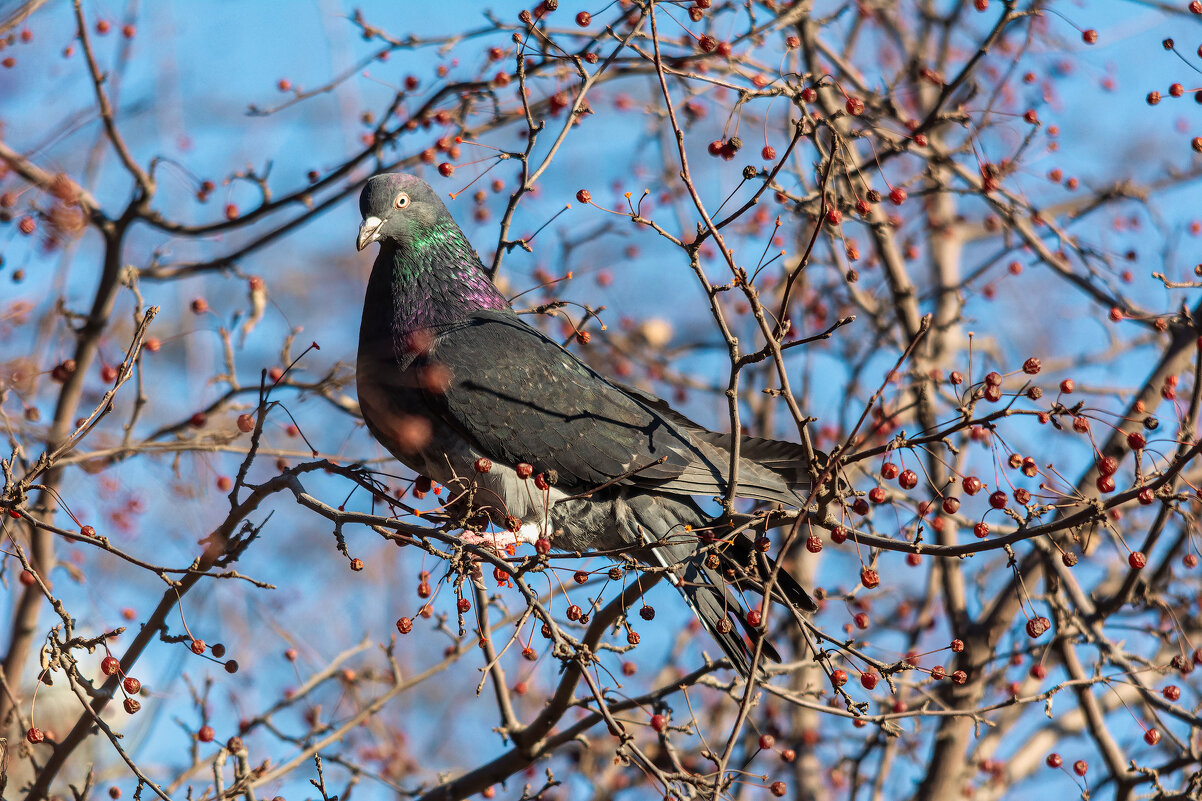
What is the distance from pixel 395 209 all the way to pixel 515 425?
1077mm

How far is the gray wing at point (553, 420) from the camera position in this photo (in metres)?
4.41

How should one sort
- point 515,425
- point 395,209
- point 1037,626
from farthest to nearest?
point 395,209, point 515,425, point 1037,626

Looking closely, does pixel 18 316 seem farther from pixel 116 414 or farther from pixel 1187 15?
pixel 1187 15

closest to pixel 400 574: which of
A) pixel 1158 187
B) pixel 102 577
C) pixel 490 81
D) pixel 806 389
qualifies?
pixel 102 577

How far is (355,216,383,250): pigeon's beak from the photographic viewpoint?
4.48 meters

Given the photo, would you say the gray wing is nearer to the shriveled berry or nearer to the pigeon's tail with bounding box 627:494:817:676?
the pigeon's tail with bounding box 627:494:817:676

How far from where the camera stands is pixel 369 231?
456 centimetres

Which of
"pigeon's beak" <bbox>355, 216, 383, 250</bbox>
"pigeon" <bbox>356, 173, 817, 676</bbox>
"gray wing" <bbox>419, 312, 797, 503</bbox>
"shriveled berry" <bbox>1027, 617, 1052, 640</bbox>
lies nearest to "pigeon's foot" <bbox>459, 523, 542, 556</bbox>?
"pigeon" <bbox>356, 173, 817, 676</bbox>

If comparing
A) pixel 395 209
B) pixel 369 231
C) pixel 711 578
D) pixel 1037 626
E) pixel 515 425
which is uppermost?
pixel 395 209

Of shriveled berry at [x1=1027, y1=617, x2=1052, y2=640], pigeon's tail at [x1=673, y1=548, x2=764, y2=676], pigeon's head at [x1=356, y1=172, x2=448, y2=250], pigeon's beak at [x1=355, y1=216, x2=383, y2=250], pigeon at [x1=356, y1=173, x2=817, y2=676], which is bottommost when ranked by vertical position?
shriveled berry at [x1=1027, y1=617, x2=1052, y2=640]

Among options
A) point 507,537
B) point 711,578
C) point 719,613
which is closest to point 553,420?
point 507,537

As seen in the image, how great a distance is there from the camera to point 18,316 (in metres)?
4.66

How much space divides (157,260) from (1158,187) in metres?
5.25

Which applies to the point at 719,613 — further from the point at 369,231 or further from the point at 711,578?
the point at 369,231
